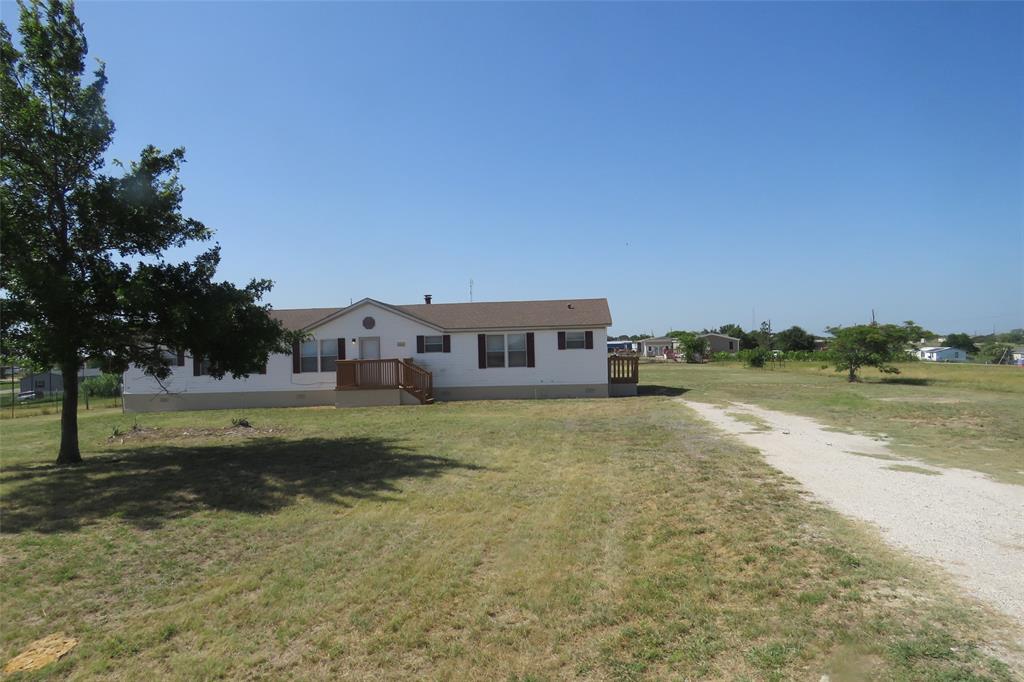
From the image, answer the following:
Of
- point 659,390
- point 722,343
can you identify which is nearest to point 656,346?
point 722,343

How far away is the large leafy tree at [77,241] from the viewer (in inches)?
344

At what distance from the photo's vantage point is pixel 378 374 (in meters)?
20.5

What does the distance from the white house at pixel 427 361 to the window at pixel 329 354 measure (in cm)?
4

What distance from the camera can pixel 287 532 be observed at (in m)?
5.70

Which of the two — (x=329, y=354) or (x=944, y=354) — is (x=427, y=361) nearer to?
(x=329, y=354)

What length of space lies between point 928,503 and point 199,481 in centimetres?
928

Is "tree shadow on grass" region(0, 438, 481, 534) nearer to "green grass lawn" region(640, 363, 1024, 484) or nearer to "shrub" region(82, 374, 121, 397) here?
"green grass lawn" region(640, 363, 1024, 484)

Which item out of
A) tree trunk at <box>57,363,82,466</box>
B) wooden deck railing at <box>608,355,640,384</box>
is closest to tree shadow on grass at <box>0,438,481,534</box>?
tree trunk at <box>57,363,82,466</box>

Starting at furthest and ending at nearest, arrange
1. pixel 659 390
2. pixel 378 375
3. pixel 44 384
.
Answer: pixel 44 384 → pixel 659 390 → pixel 378 375

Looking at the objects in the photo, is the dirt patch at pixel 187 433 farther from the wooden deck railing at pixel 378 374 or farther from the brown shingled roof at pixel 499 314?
the brown shingled roof at pixel 499 314

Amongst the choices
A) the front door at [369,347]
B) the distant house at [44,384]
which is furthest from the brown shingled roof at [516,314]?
the distant house at [44,384]

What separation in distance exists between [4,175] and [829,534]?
12.6 metres

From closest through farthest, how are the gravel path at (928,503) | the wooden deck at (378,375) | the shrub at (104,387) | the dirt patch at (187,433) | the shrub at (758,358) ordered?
1. the gravel path at (928,503)
2. the dirt patch at (187,433)
3. the wooden deck at (378,375)
4. the shrub at (104,387)
5. the shrub at (758,358)

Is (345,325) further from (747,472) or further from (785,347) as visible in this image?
(785,347)
